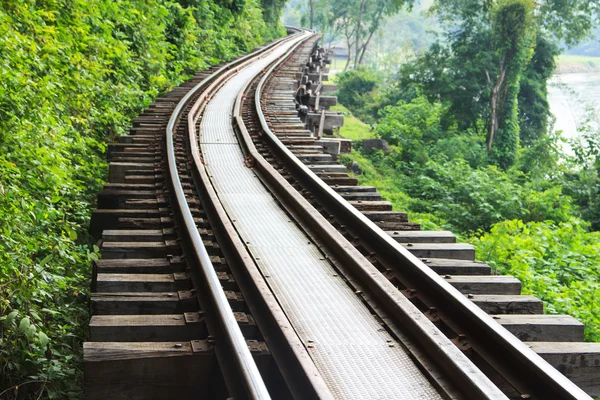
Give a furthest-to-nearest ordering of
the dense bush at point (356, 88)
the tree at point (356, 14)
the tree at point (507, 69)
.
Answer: the tree at point (356, 14), the dense bush at point (356, 88), the tree at point (507, 69)

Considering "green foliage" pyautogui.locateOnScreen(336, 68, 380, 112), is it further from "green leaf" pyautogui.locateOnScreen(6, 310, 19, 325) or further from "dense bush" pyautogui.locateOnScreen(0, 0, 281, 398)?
"green leaf" pyautogui.locateOnScreen(6, 310, 19, 325)

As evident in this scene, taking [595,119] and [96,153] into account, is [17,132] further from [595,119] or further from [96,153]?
[595,119]

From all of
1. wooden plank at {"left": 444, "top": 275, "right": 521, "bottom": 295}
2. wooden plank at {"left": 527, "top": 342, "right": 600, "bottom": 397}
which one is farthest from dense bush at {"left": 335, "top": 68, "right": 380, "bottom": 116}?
wooden plank at {"left": 527, "top": 342, "right": 600, "bottom": 397}

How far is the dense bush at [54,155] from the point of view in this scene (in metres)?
4.44

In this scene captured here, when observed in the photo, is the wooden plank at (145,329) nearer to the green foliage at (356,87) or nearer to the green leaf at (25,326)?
the green leaf at (25,326)

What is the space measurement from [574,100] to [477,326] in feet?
176

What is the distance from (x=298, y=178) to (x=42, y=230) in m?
2.59

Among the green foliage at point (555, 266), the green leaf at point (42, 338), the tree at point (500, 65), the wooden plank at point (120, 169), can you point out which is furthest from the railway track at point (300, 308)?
the tree at point (500, 65)

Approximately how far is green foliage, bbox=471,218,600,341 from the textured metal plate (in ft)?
10.7

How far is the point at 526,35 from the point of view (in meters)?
27.0

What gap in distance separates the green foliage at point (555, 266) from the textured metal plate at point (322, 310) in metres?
3.27

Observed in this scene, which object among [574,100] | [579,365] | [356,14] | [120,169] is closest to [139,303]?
[579,365]

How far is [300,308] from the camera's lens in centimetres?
419

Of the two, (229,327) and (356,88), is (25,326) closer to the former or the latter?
(229,327)
